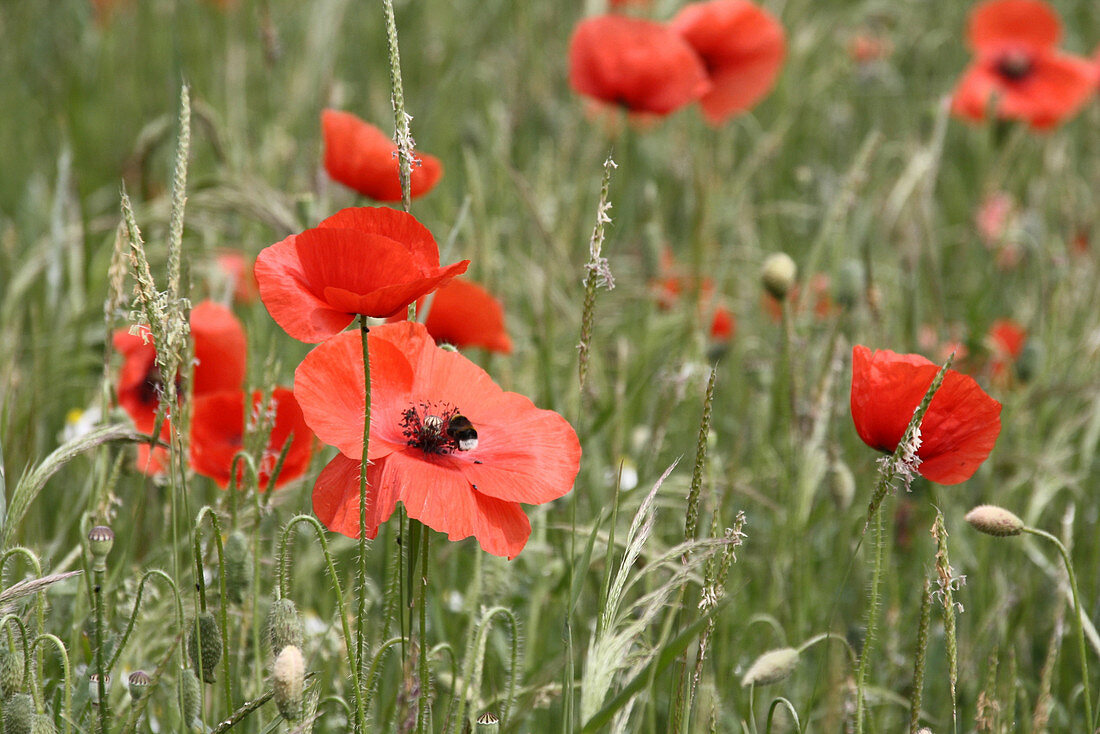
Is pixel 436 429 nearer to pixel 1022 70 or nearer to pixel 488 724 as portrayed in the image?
pixel 488 724

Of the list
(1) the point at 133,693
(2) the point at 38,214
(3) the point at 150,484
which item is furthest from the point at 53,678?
(2) the point at 38,214

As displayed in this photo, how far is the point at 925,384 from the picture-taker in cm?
110

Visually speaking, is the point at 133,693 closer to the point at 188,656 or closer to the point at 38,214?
the point at 188,656

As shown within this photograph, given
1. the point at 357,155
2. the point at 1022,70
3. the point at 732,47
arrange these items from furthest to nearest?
1. the point at 1022,70
2. the point at 732,47
3. the point at 357,155

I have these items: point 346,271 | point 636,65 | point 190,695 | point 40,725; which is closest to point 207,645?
point 190,695

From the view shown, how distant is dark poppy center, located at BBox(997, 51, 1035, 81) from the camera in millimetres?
3369

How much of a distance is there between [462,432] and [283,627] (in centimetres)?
26

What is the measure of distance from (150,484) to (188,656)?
2.18 feet

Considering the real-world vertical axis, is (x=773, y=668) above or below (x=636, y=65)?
below

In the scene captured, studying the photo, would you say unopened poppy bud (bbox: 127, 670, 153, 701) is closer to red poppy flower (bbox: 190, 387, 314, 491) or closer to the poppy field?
the poppy field

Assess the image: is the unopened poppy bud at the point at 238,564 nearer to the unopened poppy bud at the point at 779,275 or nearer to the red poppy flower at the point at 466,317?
the red poppy flower at the point at 466,317

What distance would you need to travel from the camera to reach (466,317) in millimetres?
1700

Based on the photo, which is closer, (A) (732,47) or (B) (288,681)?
(B) (288,681)

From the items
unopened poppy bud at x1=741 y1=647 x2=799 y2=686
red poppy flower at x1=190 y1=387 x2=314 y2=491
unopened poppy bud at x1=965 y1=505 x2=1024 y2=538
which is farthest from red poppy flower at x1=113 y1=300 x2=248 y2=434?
unopened poppy bud at x1=965 y1=505 x2=1024 y2=538
